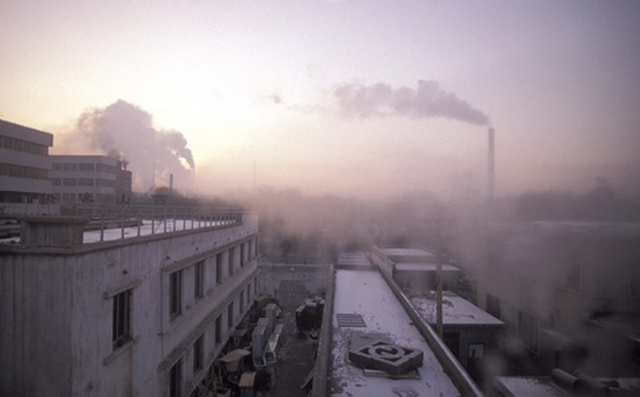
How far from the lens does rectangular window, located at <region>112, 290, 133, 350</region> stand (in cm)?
709

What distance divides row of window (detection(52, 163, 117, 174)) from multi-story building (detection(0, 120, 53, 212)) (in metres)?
10.7

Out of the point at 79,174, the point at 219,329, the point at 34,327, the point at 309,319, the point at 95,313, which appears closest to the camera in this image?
the point at 34,327

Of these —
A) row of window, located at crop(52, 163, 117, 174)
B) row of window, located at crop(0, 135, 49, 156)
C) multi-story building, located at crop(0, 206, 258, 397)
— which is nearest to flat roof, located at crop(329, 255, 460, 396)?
multi-story building, located at crop(0, 206, 258, 397)

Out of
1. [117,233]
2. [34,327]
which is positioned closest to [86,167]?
[117,233]

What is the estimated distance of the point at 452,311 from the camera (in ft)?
49.7

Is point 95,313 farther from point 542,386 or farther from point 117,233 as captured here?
point 542,386

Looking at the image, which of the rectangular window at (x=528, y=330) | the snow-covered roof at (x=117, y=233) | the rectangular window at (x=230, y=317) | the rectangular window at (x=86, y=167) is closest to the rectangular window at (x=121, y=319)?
the snow-covered roof at (x=117, y=233)

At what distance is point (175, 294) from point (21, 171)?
28.4m

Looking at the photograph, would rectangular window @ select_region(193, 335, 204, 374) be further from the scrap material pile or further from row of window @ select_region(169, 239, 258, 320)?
the scrap material pile

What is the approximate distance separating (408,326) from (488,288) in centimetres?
704

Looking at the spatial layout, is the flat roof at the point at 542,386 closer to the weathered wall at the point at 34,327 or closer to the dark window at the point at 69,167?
the weathered wall at the point at 34,327

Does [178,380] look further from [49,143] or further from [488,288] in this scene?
[49,143]

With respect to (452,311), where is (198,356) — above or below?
below

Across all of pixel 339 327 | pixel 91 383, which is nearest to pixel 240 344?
pixel 339 327
